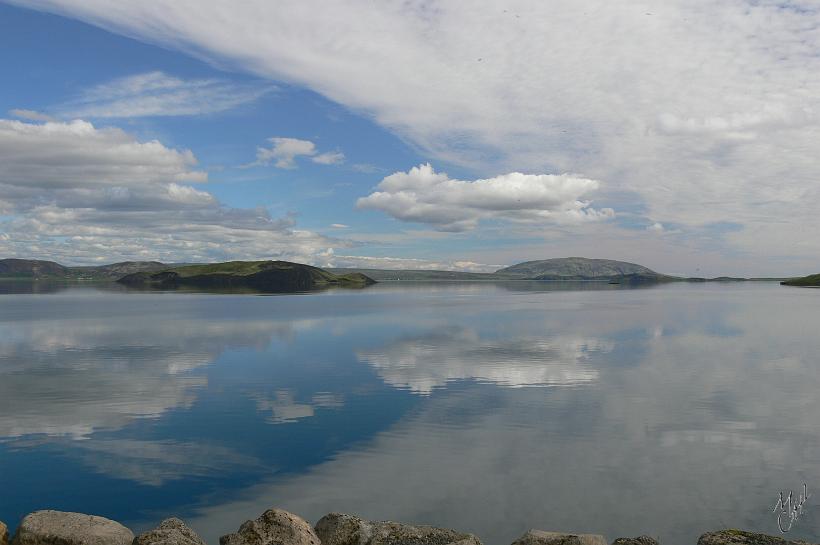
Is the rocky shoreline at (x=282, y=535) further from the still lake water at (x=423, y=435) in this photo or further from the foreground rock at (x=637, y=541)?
the still lake water at (x=423, y=435)

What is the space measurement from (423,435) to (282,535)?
39.4 feet

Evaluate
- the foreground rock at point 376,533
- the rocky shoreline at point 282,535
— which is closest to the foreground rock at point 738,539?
the rocky shoreline at point 282,535

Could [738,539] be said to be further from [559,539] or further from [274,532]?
[274,532]

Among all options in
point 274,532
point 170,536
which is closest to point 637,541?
point 274,532

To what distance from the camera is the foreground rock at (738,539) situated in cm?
1338

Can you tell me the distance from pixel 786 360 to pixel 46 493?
54.4 m

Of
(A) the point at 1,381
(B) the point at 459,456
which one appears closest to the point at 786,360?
(B) the point at 459,456

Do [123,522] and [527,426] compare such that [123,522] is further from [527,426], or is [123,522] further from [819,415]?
[819,415]

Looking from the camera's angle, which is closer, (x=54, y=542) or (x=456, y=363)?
(x=54, y=542)

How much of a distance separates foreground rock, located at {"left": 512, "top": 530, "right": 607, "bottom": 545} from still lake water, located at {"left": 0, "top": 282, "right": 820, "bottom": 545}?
2213 mm

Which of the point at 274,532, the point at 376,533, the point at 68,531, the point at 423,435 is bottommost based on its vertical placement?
the point at 423,435

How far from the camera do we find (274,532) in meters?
13.3

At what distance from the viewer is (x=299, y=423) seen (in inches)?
1054

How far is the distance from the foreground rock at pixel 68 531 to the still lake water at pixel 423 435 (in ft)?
8.86
